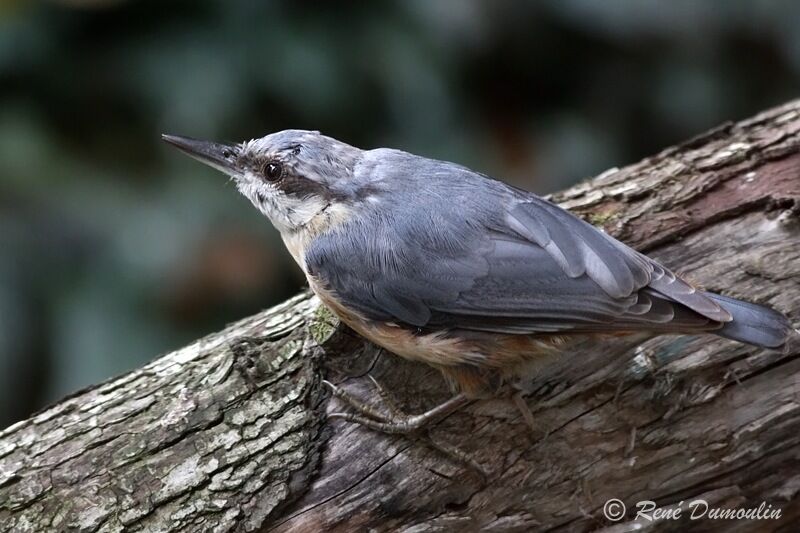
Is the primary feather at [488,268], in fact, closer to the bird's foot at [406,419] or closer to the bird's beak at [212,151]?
the bird's foot at [406,419]

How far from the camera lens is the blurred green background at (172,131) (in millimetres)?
3859

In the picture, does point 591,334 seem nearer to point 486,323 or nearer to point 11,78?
point 486,323

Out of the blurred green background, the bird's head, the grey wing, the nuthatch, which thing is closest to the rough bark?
the nuthatch

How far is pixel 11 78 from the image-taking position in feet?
12.9

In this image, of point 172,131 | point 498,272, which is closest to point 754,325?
point 498,272

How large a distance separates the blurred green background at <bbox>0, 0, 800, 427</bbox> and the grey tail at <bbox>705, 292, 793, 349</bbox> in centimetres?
189

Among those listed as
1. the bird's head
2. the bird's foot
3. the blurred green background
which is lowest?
the bird's foot

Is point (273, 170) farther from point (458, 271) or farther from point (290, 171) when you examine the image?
point (458, 271)

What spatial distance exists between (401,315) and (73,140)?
2.11 m

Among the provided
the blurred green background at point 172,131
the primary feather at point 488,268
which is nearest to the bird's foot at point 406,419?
the primary feather at point 488,268

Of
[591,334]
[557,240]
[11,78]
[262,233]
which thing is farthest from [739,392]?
[11,78]

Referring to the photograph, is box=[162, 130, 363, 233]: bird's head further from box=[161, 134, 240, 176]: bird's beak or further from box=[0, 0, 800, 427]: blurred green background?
box=[0, 0, 800, 427]: blurred green background

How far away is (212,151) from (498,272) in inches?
41.3

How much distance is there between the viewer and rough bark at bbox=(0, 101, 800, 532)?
8.43 feet
